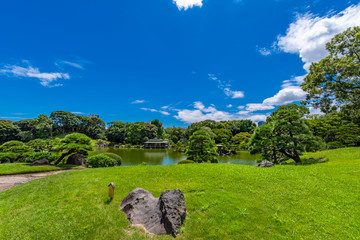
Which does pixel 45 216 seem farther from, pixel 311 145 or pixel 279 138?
pixel 311 145

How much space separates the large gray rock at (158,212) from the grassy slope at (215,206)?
9.3 inches

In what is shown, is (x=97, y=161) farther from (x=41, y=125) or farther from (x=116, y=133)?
(x=41, y=125)

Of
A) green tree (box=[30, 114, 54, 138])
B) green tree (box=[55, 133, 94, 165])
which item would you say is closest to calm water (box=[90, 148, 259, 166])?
green tree (box=[55, 133, 94, 165])

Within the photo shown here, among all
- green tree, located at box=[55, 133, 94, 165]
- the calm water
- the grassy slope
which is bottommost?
the calm water

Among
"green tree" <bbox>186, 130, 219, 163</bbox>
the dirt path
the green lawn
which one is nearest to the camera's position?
the dirt path

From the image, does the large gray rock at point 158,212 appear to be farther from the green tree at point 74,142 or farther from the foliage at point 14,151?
the foliage at point 14,151

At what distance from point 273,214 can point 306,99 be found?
13370 mm

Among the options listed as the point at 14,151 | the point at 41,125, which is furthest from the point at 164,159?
the point at 41,125

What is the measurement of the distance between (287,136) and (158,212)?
37.2 feet

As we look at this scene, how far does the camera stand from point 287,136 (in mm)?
11273

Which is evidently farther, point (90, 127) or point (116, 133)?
point (90, 127)

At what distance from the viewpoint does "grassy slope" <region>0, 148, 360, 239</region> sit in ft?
13.1

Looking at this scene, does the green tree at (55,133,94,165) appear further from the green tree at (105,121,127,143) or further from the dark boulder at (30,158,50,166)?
the green tree at (105,121,127,143)

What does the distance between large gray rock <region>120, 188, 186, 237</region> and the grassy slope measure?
0.24 metres
